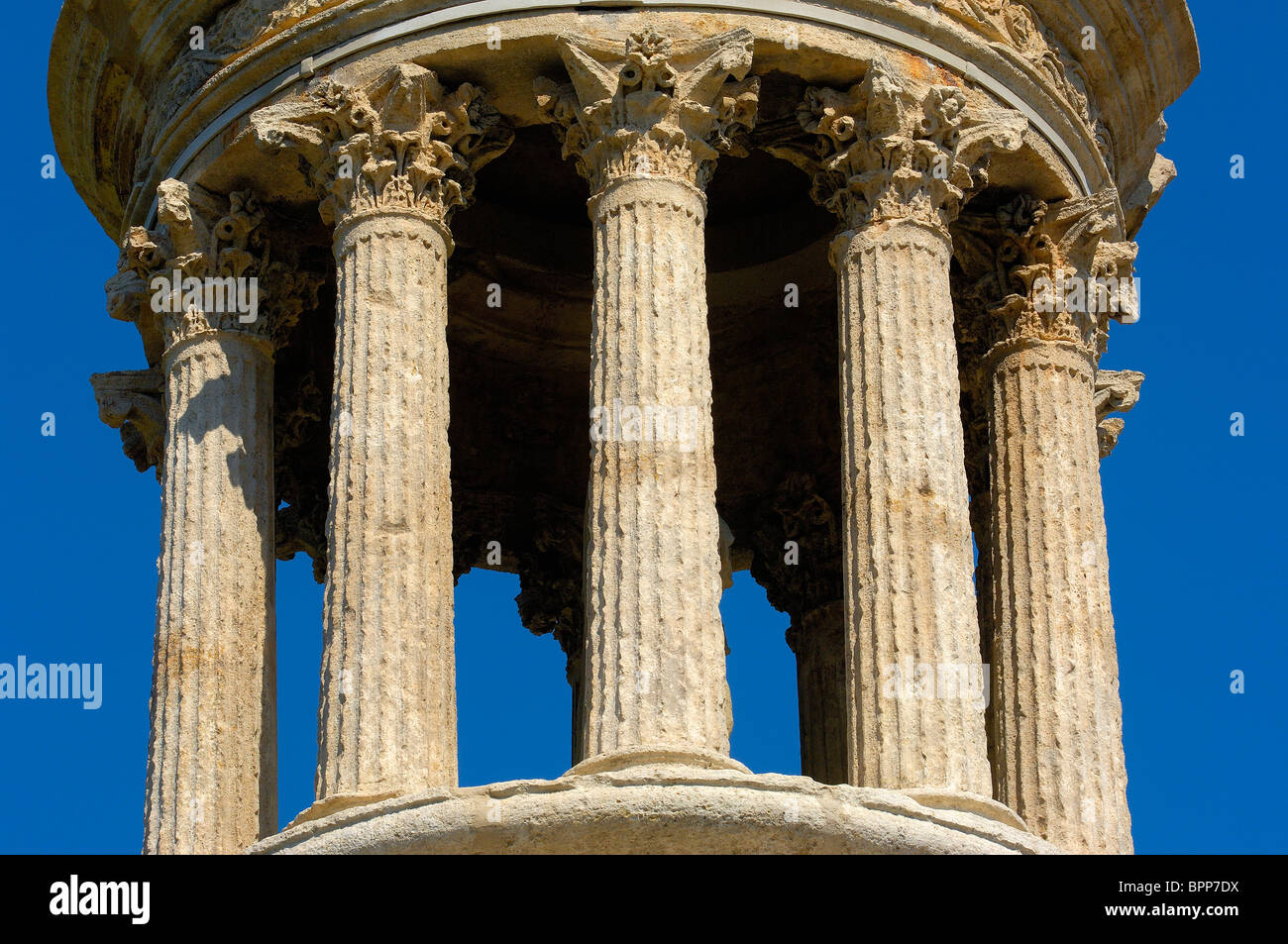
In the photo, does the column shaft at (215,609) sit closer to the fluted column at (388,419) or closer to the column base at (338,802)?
the fluted column at (388,419)

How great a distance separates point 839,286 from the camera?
42.0 meters

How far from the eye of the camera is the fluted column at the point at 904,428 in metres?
39.3

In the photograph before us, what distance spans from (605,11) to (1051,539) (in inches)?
281

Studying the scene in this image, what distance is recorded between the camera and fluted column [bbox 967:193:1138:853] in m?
41.9

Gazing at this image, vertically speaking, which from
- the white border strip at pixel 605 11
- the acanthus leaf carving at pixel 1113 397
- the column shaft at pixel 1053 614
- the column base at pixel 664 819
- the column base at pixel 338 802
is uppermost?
the white border strip at pixel 605 11

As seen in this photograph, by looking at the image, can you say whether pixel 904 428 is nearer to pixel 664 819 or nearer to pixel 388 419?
pixel 388 419

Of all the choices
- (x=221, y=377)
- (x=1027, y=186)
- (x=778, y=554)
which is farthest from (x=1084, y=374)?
(x=221, y=377)

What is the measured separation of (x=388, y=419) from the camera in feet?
133

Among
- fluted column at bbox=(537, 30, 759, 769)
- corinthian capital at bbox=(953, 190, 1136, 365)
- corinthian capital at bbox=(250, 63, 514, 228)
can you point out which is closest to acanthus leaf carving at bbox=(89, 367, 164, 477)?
corinthian capital at bbox=(250, 63, 514, 228)

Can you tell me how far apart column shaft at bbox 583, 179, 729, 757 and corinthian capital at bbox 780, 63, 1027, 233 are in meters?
1.92

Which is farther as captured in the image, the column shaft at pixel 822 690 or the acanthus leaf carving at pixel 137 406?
the column shaft at pixel 822 690

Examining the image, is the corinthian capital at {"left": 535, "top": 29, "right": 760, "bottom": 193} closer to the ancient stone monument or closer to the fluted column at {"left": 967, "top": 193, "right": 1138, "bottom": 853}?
the ancient stone monument

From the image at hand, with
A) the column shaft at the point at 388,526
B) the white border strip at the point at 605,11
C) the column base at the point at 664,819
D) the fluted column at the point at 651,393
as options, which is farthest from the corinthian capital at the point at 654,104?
the column base at the point at 664,819

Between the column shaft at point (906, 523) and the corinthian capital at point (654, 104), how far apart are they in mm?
1778
